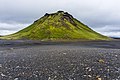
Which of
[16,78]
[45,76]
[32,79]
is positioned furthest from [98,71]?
[16,78]

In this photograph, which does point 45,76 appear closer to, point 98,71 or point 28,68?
point 28,68

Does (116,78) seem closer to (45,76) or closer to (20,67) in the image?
(45,76)

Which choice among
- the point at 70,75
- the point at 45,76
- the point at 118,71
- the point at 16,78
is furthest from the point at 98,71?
the point at 16,78

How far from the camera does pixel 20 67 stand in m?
28.8

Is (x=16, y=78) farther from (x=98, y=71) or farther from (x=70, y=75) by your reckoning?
(x=98, y=71)

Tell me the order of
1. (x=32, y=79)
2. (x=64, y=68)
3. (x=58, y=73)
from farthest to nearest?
1. (x=64, y=68)
2. (x=58, y=73)
3. (x=32, y=79)

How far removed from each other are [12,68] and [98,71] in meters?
11.4

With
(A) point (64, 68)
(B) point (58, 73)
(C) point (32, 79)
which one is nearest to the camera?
(C) point (32, 79)

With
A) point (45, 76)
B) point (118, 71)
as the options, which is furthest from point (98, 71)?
point (45, 76)

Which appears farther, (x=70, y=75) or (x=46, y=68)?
(x=46, y=68)

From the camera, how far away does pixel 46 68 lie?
2812 centimetres

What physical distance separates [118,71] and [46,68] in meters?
9.38

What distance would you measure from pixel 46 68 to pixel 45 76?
4159 mm

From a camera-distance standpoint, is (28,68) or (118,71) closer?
(118,71)
